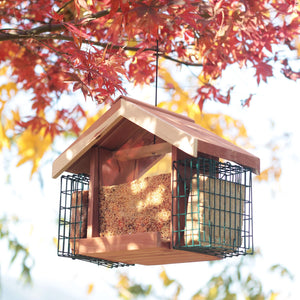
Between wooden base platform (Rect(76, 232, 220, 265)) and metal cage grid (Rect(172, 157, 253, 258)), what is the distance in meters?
0.08

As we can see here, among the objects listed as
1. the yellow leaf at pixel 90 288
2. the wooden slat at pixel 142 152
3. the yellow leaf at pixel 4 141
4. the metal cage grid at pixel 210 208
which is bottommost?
the yellow leaf at pixel 90 288

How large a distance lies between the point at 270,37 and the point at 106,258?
1.95m

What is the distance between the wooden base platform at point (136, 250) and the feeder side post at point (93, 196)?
2.4 inches

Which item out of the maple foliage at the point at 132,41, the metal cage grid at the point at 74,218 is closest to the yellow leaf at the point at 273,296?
the maple foliage at the point at 132,41

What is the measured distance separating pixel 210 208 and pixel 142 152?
50cm

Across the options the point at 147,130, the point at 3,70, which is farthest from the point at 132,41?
the point at 3,70

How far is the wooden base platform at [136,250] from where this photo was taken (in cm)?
223

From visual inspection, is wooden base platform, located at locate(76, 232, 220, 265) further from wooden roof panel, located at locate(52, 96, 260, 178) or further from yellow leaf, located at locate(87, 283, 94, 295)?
yellow leaf, located at locate(87, 283, 94, 295)

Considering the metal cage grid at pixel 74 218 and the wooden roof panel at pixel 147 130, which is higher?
the wooden roof panel at pixel 147 130

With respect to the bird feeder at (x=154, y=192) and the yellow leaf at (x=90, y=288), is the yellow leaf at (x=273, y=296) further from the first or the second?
the bird feeder at (x=154, y=192)

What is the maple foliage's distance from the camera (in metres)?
2.48

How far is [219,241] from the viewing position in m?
2.28

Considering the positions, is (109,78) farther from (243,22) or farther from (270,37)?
(270,37)

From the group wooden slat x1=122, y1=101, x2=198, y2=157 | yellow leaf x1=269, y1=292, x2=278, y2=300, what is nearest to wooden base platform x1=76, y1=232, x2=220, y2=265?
wooden slat x1=122, y1=101, x2=198, y2=157
